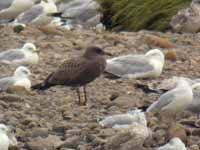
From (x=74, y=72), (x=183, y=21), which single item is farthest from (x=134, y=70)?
(x=183, y=21)

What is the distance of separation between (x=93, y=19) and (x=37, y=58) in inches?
171

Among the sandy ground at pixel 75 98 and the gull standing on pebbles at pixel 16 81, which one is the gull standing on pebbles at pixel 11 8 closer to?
the sandy ground at pixel 75 98

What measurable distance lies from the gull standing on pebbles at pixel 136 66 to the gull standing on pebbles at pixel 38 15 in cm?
486

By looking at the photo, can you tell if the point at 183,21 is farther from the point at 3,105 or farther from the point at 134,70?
the point at 3,105

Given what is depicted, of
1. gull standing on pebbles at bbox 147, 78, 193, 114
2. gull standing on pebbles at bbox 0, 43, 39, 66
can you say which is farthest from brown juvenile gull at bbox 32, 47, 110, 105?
gull standing on pebbles at bbox 0, 43, 39, 66

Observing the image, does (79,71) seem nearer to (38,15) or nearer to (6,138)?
(6,138)

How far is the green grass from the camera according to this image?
17047 mm

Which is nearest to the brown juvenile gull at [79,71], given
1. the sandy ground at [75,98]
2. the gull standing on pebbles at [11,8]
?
the sandy ground at [75,98]

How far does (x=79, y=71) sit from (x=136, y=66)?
5.53 feet

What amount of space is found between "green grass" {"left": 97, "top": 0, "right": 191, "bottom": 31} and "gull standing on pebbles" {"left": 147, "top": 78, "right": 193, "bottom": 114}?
6.45 meters

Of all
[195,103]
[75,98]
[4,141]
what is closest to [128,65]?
[75,98]

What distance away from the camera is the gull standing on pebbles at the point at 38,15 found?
17797 mm

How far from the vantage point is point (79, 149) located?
29.4 ft

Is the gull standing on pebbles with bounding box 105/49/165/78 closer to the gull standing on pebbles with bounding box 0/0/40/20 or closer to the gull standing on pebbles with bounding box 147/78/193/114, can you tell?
the gull standing on pebbles with bounding box 147/78/193/114
